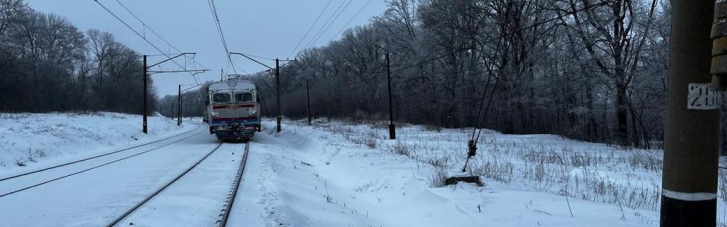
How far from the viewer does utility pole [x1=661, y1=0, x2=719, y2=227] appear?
3.11 m

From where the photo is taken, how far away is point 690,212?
333 cm

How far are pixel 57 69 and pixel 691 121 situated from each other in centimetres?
8829

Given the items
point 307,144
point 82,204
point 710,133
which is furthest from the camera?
point 307,144

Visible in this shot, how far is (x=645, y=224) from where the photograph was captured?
594 centimetres

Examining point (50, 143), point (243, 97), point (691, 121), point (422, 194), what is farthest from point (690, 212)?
point (243, 97)

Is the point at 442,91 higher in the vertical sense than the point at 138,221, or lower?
higher

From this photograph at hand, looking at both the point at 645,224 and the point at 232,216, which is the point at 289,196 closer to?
the point at 232,216

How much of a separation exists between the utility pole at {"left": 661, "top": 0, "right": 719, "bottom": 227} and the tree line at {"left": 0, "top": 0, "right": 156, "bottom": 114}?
208 feet

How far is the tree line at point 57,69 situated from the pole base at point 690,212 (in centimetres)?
6319

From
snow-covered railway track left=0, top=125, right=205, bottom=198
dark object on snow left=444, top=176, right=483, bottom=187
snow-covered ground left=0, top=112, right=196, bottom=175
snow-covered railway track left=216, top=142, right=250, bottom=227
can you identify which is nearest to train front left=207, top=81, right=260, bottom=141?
snow-covered ground left=0, top=112, right=196, bottom=175

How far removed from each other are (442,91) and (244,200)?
143 feet

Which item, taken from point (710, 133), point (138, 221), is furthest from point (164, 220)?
point (710, 133)

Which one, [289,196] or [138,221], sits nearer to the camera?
[138,221]

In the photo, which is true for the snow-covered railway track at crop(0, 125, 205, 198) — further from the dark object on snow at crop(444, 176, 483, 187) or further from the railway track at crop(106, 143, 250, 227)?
the dark object on snow at crop(444, 176, 483, 187)
